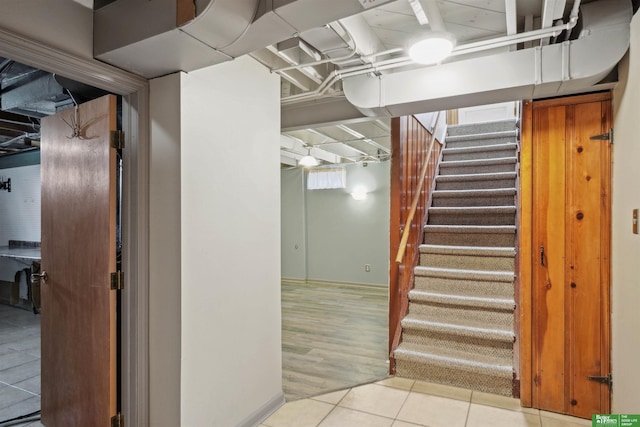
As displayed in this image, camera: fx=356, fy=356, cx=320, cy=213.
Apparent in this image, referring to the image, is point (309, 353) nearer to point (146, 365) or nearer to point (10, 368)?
point (146, 365)

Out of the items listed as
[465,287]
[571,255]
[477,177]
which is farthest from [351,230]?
[571,255]

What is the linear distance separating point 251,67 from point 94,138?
1046mm

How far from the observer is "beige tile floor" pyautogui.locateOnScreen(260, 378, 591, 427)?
2387 mm

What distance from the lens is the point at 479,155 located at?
4.73m

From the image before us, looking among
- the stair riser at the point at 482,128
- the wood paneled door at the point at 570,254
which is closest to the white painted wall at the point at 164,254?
the wood paneled door at the point at 570,254

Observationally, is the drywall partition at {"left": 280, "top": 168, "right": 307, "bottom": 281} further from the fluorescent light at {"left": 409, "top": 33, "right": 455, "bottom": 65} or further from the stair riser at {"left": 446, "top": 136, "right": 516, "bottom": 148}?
the fluorescent light at {"left": 409, "top": 33, "right": 455, "bottom": 65}

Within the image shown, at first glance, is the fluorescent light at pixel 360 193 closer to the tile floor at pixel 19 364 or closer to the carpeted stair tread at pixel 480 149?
the carpeted stair tread at pixel 480 149

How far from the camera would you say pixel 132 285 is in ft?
6.31

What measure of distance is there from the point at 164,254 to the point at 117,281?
1.07 feet

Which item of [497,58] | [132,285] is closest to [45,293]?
[132,285]

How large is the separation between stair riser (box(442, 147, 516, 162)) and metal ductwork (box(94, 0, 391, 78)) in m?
3.87

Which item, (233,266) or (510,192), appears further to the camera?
(510,192)

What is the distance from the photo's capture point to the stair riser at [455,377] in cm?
274

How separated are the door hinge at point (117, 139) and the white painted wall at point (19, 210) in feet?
15.4
